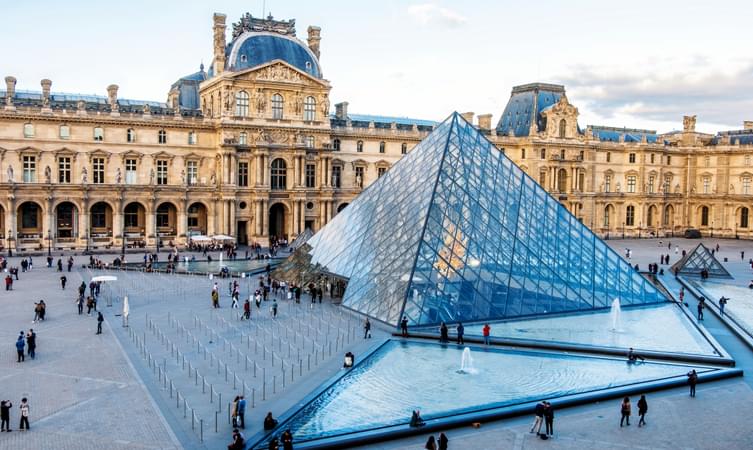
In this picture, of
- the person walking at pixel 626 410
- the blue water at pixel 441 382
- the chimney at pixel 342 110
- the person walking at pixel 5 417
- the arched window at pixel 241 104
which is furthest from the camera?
the chimney at pixel 342 110

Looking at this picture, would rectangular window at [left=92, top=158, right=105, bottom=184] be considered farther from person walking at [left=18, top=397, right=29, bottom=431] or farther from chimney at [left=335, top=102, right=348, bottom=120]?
person walking at [left=18, top=397, right=29, bottom=431]

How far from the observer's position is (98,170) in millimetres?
46656

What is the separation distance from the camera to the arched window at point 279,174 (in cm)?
5053

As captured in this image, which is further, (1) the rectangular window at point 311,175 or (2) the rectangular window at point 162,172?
(1) the rectangular window at point 311,175

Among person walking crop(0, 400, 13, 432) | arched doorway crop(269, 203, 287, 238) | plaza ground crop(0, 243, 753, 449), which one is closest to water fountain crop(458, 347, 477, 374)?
plaza ground crop(0, 243, 753, 449)

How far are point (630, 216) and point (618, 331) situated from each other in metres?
47.8

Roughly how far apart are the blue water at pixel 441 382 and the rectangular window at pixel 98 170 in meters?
32.4

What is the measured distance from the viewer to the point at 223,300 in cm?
2823

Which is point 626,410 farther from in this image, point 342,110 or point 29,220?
point 342,110

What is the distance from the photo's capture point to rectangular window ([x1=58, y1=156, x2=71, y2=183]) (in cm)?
4556

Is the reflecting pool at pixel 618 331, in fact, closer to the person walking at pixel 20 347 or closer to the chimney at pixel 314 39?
the person walking at pixel 20 347

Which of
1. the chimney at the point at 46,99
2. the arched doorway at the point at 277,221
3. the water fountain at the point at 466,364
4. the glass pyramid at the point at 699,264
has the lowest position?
the water fountain at the point at 466,364

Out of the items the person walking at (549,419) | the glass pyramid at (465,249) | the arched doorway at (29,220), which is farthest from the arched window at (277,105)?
the person walking at (549,419)

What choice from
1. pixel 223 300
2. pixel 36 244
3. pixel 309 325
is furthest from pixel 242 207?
pixel 309 325
